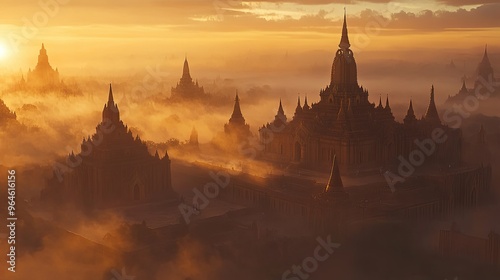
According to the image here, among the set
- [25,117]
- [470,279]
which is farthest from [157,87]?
[470,279]

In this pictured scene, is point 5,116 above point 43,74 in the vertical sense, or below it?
below

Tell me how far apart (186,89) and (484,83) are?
40.5 m

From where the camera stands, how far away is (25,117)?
9031cm

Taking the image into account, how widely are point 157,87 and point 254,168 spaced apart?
77.1 meters

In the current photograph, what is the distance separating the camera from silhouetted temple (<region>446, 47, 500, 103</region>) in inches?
3750

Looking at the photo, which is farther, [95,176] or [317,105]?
[317,105]

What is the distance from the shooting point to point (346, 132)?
54.9 meters

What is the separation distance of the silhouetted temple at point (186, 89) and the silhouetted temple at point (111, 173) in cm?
5215

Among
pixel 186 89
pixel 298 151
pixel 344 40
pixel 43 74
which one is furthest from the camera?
pixel 43 74

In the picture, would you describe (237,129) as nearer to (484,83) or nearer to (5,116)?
(5,116)

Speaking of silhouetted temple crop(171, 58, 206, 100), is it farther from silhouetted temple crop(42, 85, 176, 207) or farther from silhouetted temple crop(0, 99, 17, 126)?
silhouetted temple crop(42, 85, 176, 207)

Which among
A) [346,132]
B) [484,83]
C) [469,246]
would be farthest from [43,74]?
[469,246]

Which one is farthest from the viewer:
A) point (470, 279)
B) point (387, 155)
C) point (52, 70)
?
point (52, 70)

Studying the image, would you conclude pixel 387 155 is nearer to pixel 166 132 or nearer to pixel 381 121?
pixel 381 121
